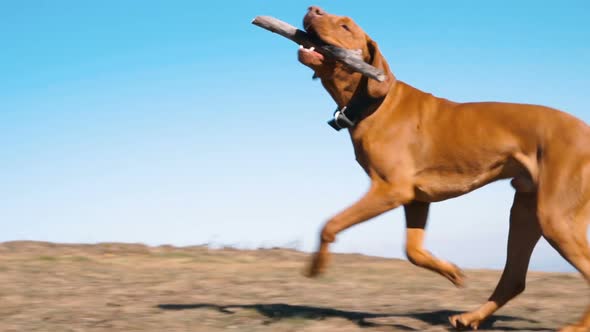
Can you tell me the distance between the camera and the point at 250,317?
6.95 metres

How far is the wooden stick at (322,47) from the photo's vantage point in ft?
20.6

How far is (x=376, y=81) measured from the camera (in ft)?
21.0

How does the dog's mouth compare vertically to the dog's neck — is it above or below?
above

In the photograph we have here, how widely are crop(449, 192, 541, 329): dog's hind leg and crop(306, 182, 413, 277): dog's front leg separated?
927 millimetres

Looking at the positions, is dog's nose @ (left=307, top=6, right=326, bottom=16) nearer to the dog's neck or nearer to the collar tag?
the dog's neck

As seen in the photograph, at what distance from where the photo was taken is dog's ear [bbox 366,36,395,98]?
640 cm

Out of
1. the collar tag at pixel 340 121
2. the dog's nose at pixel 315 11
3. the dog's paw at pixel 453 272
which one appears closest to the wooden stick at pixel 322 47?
the dog's nose at pixel 315 11

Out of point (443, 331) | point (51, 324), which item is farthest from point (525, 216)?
point (51, 324)

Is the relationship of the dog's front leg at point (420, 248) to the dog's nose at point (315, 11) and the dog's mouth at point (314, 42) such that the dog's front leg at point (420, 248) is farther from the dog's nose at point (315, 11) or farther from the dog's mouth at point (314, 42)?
the dog's nose at point (315, 11)

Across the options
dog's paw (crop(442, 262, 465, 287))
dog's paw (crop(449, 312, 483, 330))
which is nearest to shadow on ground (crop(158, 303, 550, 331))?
dog's paw (crop(449, 312, 483, 330))

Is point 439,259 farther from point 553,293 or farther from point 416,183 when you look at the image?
point 553,293

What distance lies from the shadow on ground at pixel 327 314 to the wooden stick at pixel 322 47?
193cm

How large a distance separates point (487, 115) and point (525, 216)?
0.85 metres

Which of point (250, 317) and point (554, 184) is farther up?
point (554, 184)
